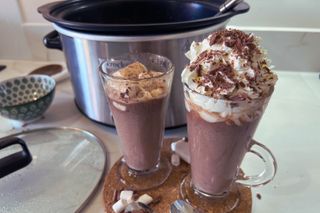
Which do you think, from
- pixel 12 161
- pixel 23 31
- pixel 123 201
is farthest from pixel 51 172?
pixel 23 31

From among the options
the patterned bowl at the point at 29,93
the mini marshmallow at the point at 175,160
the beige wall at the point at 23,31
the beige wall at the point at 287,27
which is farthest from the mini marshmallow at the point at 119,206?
the beige wall at the point at 23,31

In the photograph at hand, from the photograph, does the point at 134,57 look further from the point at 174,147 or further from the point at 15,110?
the point at 15,110

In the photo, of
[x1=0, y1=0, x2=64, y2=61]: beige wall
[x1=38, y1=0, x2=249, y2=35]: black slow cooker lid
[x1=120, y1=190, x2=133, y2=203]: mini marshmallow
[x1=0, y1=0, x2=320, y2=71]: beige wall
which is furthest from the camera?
[x1=0, y1=0, x2=64, y2=61]: beige wall

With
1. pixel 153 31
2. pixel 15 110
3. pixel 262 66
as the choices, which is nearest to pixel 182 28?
pixel 153 31

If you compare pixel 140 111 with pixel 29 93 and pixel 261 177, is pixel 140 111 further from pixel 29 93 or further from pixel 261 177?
pixel 29 93

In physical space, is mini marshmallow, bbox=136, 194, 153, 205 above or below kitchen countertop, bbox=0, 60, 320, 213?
above

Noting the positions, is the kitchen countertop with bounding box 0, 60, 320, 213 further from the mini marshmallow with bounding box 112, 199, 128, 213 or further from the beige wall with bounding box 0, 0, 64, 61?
the beige wall with bounding box 0, 0, 64, 61

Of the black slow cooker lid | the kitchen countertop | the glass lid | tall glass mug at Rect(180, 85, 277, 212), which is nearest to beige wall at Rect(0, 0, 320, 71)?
the kitchen countertop
